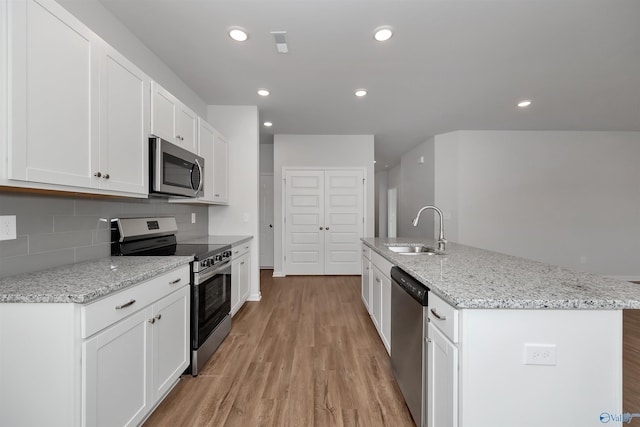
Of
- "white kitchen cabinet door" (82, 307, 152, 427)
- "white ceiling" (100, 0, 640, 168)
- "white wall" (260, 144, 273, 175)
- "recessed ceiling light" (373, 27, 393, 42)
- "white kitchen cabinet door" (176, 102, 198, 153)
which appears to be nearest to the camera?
"white kitchen cabinet door" (82, 307, 152, 427)

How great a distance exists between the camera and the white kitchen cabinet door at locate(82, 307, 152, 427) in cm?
113

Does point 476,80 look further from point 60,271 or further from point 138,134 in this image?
point 60,271

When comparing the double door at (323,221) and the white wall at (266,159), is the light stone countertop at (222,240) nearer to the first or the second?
the double door at (323,221)

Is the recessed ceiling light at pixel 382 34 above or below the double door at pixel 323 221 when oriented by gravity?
above

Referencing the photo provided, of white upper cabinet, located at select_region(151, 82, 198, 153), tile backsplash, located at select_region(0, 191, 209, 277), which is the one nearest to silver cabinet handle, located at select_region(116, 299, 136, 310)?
tile backsplash, located at select_region(0, 191, 209, 277)

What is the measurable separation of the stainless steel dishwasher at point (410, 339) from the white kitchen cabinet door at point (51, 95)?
1844 mm

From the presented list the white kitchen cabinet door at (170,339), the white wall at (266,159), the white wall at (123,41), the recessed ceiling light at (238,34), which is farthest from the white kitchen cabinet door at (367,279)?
the white wall at (266,159)

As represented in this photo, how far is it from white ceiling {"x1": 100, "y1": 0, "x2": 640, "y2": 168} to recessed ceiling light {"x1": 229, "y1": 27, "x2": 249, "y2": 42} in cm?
5

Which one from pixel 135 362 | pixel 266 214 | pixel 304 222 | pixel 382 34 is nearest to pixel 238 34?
pixel 382 34

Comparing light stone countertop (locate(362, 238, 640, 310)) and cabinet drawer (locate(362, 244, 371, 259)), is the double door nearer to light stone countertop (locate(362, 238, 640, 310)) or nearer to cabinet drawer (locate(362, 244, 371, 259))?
cabinet drawer (locate(362, 244, 371, 259))

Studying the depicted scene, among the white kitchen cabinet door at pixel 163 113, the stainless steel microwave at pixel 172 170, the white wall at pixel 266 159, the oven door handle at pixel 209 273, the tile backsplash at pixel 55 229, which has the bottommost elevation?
the oven door handle at pixel 209 273

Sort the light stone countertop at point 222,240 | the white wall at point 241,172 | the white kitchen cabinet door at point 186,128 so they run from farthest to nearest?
the white wall at point 241,172, the light stone countertop at point 222,240, the white kitchen cabinet door at point 186,128

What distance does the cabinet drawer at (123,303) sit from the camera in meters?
1.11

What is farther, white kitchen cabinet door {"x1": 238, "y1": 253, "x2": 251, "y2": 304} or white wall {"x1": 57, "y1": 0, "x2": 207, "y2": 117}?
white kitchen cabinet door {"x1": 238, "y1": 253, "x2": 251, "y2": 304}
